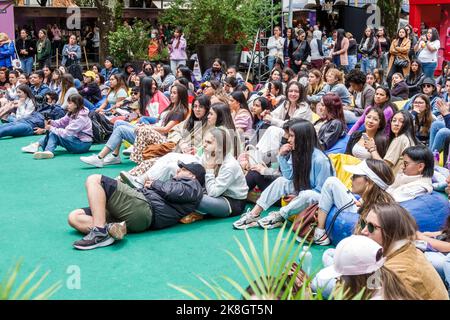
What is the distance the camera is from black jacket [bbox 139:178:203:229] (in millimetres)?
5898

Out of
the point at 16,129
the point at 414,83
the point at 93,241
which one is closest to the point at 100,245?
the point at 93,241

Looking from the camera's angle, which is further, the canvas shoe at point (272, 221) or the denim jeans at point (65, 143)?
the denim jeans at point (65, 143)

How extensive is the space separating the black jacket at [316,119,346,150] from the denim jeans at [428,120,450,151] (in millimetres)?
1107

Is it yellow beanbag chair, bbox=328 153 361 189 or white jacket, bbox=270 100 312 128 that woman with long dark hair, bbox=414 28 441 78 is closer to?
white jacket, bbox=270 100 312 128

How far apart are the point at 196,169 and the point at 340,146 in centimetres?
200

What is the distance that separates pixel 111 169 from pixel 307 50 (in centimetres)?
832

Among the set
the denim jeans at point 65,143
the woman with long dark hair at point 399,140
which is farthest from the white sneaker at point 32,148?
the woman with long dark hair at point 399,140

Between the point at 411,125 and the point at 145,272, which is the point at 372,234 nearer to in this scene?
the point at 145,272

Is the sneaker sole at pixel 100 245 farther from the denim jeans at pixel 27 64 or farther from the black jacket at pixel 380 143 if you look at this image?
the denim jeans at pixel 27 64

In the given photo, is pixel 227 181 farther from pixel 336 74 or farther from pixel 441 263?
pixel 336 74

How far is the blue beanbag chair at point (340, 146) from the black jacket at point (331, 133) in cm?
3

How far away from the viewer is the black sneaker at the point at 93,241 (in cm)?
549

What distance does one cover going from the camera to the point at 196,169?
630 cm

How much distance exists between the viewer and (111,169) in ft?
28.4
